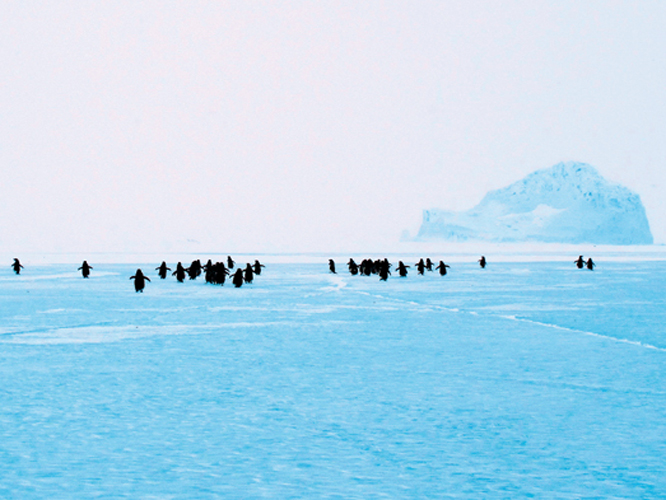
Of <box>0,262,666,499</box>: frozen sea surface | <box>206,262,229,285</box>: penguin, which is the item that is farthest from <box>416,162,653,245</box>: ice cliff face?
<box>0,262,666,499</box>: frozen sea surface

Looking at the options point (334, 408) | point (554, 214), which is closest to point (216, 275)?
point (334, 408)

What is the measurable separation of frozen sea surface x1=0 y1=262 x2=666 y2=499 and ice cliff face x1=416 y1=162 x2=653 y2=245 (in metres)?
108

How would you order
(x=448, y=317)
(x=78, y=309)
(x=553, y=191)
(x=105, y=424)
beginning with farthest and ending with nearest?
(x=553, y=191) < (x=78, y=309) < (x=448, y=317) < (x=105, y=424)

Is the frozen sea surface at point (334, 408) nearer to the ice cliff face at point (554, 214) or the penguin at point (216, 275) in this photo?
the penguin at point (216, 275)

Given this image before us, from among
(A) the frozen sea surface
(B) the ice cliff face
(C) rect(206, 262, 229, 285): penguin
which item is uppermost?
(B) the ice cliff face

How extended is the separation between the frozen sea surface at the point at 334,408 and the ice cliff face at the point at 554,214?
108 meters

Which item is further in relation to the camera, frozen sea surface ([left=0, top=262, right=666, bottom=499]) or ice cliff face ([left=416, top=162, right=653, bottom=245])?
ice cliff face ([left=416, top=162, right=653, bottom=245])

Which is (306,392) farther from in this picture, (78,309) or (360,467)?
(78,309)

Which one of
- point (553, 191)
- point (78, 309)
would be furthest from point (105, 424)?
point (553, 191)

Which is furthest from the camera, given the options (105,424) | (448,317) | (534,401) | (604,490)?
(448,317)

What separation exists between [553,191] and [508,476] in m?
142

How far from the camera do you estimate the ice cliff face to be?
117562 millimetres

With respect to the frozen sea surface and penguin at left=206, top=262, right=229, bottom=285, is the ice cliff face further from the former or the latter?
the frozen sea surface

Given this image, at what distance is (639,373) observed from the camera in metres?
7.53
